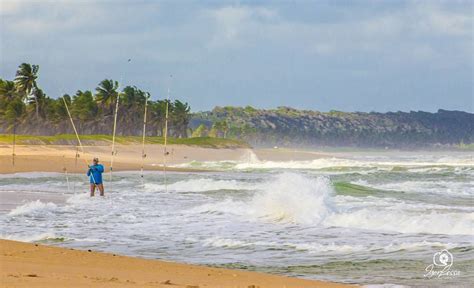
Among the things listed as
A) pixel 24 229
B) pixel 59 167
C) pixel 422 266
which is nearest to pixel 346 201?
pixel 24 229

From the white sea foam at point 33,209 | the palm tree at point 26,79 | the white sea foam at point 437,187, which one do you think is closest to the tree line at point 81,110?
the palm tree at point 26,79

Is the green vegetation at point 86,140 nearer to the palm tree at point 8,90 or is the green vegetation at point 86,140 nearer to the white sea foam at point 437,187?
the palm tree at point 8,90

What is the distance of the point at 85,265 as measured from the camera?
10.1 metres

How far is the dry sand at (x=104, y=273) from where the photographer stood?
8.35m

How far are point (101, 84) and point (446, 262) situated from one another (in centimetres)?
9178

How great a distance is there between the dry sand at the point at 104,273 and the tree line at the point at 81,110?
76144 mm

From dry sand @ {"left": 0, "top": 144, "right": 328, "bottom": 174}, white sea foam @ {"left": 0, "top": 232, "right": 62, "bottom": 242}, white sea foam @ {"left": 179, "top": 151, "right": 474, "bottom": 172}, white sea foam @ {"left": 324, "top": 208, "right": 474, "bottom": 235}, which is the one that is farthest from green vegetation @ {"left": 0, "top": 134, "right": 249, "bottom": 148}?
white sea foam @ {"left": 0, "top": 232, "right": 62, "bottom": 242}

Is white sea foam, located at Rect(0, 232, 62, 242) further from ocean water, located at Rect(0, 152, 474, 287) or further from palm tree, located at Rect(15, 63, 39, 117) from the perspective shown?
palm tree, located at Rect(15, 63, 39, 117)

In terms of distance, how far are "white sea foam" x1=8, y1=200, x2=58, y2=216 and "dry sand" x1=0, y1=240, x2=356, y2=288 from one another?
6595mm

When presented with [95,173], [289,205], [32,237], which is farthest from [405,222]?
[95,173]

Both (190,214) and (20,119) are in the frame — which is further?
(20,119)

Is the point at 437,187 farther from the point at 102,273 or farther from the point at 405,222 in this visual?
the point at 102,273

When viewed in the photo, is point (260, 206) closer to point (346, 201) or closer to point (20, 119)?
point (346, 201)

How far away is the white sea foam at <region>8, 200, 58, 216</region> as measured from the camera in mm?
18031
